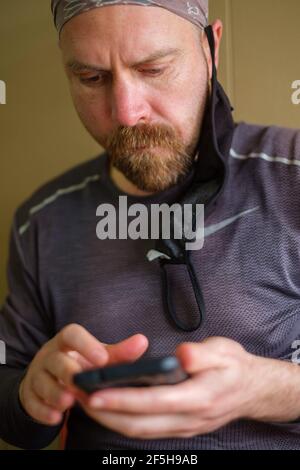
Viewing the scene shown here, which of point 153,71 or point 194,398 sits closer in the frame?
point 194,398

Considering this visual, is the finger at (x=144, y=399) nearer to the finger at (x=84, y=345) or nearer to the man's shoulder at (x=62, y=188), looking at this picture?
the finger at (x=84, y=345)

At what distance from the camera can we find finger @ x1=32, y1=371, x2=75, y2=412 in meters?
0.56

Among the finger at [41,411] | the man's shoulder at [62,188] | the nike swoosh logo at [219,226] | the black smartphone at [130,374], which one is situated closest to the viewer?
the black smartphone at [130,374]

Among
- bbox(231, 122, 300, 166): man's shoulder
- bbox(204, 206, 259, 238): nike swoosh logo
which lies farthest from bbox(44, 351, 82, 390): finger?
bbox(231, 122, 300, 166): man's shoulder

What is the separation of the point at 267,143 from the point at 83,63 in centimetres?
29

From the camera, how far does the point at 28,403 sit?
0.67 meters

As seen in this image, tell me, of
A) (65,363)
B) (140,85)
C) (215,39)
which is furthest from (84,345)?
(215,39)

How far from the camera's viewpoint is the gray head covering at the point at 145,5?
0.66m

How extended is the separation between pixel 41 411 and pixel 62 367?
0.45 feet

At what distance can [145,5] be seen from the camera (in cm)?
66

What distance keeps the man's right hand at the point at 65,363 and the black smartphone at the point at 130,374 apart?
0.07 meters

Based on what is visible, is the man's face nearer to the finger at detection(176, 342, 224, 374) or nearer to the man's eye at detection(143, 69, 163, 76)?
the man's eye at detection(143, 69, 163, 76)

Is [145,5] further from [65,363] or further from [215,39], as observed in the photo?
[65,363]

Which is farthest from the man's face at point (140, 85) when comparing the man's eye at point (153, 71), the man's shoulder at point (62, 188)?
the man's shoulder at point (62, 188)
